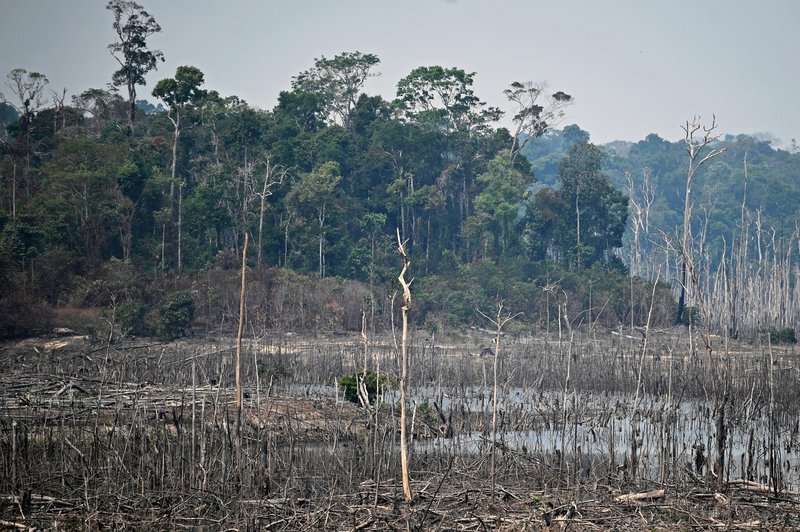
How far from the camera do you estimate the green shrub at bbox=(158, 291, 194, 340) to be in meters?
Answer: 32.2

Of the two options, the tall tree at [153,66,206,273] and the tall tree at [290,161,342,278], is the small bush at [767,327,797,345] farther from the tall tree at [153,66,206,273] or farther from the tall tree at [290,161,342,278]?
the tall tree at [153,66,206,273]

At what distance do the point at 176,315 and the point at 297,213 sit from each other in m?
9.99

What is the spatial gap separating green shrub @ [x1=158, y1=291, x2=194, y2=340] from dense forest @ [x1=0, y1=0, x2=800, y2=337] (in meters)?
0.08

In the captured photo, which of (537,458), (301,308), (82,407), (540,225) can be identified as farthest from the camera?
(540,225)

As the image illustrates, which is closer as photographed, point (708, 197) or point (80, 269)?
point (80, 269)

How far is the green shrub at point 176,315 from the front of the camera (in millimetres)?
32156

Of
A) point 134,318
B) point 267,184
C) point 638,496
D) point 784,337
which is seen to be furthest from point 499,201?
point 638,496

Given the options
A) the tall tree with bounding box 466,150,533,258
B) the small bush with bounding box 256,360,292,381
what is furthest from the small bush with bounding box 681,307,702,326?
the small bush with bounding box 256,360,292,381

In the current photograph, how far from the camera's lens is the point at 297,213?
40.9 metres

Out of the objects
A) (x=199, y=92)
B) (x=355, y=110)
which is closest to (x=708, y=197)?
(x=355, y=110)

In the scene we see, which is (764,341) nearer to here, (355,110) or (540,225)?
(540,225)

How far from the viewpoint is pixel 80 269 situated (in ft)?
113

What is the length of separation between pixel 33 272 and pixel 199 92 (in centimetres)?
1197

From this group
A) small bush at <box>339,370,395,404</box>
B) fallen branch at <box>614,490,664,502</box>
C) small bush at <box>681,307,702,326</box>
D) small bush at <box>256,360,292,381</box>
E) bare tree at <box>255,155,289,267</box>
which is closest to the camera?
fallen branch at <box>614,490,664,502</box>
